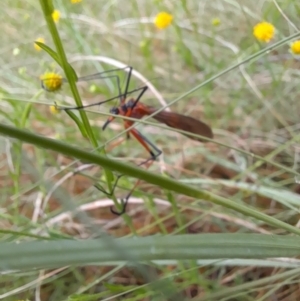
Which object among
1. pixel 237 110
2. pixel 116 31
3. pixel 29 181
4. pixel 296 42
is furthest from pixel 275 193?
pixel 116 31

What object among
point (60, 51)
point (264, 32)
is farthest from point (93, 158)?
point (264, 32)

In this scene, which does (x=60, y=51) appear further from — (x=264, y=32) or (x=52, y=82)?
(x=264, y=32)

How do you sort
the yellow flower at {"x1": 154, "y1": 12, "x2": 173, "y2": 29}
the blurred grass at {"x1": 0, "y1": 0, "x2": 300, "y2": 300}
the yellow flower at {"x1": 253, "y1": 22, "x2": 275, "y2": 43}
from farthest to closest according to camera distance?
1. the yellow flower at {"x1": 154, "y1": 12, "x2": 173, "y2": 29}
2. the yellow flower at {"x1": 253, "y1": 22, "x2": 275, "y2": 43}
3. the blurred grass at {"x1": 0, "y1": 0, "x2": 300, "y2": 300}

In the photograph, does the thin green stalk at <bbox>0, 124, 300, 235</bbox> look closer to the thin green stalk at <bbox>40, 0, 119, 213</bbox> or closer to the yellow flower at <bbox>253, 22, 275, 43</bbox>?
the thin green stalk at <bbox>40, 0, 119, 213</bbox>

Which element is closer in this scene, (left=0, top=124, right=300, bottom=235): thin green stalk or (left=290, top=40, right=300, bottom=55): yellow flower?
(left=0, top=124, right=300, bottom=235): thin green stalk

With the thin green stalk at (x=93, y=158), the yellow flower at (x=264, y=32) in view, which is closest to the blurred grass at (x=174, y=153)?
the yellow flower at (x=264, y=32)

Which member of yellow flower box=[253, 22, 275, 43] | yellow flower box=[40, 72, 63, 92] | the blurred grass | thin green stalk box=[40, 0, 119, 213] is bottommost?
the blurred grass

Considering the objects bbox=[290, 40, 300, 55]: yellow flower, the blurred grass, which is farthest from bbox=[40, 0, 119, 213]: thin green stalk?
bbox=[290, 40, 300, 55]: yellow flower

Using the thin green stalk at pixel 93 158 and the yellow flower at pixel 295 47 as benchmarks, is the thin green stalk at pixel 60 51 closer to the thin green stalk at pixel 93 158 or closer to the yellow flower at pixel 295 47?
the thin green stalk at pixel 93 158

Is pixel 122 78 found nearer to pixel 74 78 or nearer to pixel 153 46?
pixel 153 46
